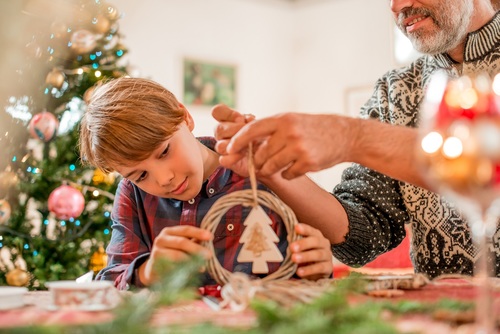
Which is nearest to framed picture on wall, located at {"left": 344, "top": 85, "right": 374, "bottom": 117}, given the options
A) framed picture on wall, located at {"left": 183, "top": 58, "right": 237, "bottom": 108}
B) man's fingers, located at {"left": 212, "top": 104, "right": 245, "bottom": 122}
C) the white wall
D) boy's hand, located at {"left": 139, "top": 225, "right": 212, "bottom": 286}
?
the white wall

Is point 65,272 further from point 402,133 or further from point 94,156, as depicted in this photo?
point 402,133

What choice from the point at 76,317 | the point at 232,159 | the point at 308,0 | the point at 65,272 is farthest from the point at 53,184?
the point at 308,0

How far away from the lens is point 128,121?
1.55 m

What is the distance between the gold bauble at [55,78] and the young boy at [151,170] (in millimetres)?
1730

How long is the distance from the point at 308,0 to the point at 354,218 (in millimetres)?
5603

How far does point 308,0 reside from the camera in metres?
6.93

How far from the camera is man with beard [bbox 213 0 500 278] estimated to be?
1.26 m

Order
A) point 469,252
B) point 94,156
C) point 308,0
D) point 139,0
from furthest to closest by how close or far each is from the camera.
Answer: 1. point 308,0
2. point 139,0
3. point 469,252
4. point 94,156

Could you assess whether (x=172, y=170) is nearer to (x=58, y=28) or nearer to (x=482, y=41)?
(x=482, y=41)

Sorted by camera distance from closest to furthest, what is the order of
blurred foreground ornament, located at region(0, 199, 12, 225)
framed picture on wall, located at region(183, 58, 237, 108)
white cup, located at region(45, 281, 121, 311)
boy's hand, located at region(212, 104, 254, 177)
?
white cup, located at region(45, 281, 121, 311)
boy's hand, located at region(212, 104, 254, 177)
blurred foreground ornament, located at region(0, 199, 12, 225)
framed picture on wall, located at region(183, 58, 237, 108)

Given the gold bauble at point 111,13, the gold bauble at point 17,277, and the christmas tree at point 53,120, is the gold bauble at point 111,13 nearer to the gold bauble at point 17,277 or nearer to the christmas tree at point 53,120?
the christmas tree at point 53,120

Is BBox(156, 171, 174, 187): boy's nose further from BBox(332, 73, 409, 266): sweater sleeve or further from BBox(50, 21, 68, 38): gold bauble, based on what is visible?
BBox(50, 21, 68, 38): gold bauble

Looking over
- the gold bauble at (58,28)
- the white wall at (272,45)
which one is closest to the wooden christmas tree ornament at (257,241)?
the gold bauble at (58,28)

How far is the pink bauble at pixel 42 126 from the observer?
3182 millimetres
